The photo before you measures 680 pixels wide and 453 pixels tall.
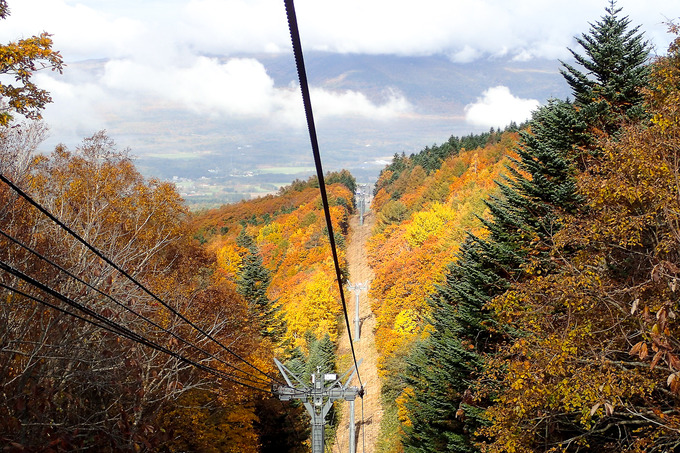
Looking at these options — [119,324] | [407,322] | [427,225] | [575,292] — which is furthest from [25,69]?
[427,225]

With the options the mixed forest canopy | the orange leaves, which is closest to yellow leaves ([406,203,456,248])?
the mixed forest canopy

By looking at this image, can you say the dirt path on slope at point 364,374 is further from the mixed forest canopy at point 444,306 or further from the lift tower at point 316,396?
the lift tower at point 316,396

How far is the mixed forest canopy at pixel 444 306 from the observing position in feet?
25.8

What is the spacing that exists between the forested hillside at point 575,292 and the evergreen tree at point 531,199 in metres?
0.05

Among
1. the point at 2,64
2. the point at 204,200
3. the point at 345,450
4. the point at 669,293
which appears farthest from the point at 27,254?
the point at 204,200

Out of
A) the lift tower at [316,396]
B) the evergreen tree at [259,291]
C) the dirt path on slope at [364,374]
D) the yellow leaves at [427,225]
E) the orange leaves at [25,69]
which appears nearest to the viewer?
the orange leaves at [25,69]

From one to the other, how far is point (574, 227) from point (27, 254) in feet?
32.1

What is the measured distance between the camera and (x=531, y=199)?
14.8 metres

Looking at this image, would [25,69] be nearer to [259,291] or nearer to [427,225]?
[259,291]

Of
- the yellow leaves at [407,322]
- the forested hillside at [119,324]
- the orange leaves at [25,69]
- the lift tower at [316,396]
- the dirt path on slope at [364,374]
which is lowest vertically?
the dirt path on slope at [364,374]

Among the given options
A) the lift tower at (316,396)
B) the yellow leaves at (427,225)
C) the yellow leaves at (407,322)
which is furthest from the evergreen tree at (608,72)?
the yellow leaves at (427,225)

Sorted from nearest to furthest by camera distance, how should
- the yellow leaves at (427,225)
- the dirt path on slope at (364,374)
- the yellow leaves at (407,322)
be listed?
the dirt path on slope at (364,374) < the yellow leaves at (407,322) < the yellow leaves at (427,225)

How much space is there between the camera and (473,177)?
60.3 meters

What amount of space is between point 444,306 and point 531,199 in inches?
194
